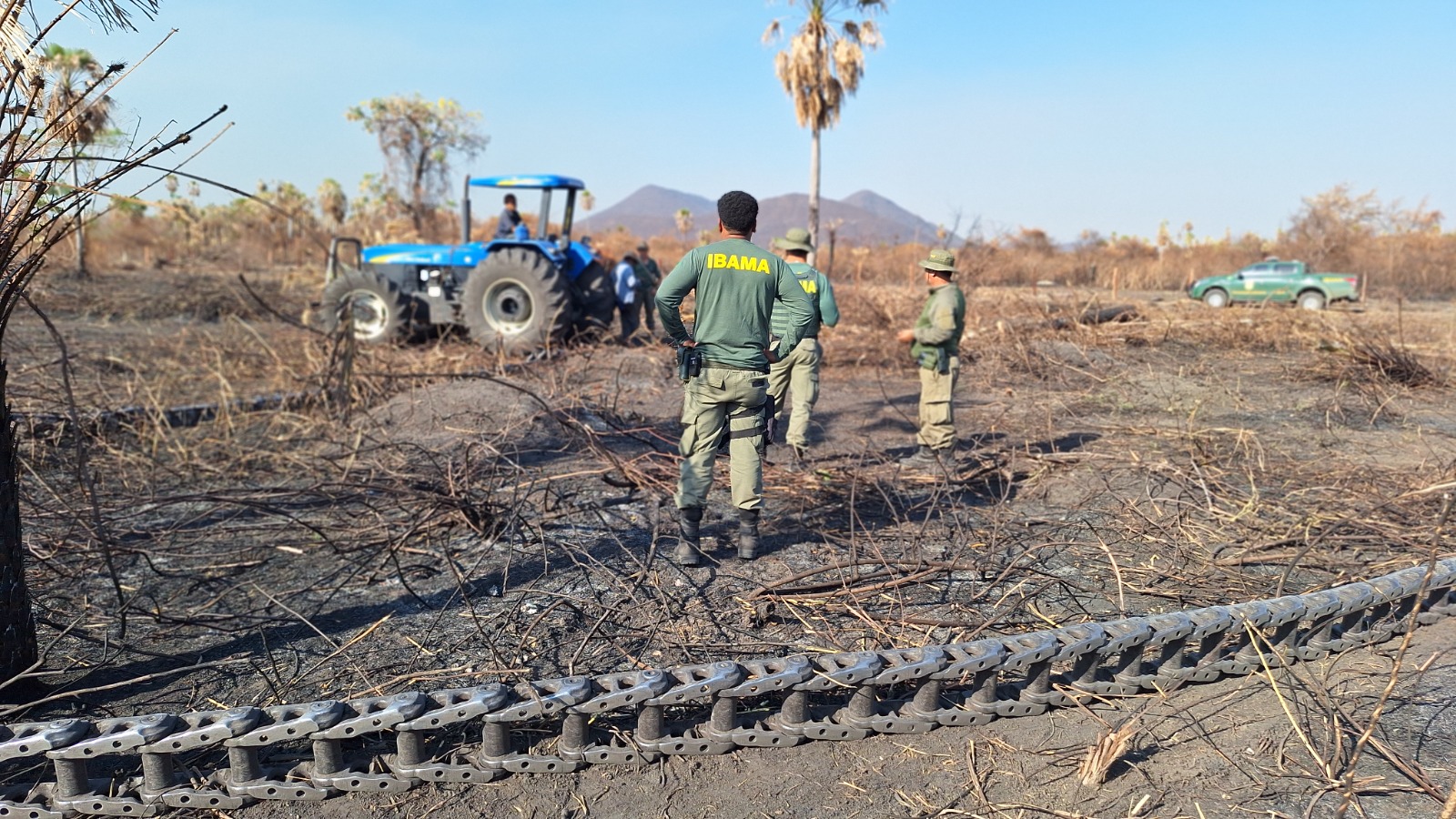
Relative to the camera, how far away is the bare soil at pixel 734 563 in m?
2.50

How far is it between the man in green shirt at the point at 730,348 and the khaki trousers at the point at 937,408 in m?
2.07

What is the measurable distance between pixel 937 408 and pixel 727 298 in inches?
97.3

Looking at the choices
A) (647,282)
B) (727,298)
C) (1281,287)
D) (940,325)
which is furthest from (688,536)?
(1281,287)

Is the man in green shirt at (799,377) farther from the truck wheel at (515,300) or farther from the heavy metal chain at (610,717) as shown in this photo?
the truck wheel at (515,300)

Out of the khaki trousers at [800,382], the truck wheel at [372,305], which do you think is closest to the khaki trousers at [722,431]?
the khaki trousers at [800,382]

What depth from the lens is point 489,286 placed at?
32.8ft

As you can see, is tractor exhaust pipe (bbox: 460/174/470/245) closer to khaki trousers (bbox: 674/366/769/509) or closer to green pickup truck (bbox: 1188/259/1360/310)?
khaki trousers (bbox: 674/366/769/509)

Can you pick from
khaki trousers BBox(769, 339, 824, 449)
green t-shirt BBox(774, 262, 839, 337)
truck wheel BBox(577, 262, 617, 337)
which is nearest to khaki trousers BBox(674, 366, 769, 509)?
green t-shirt BBox(774, 262, 839, 337)

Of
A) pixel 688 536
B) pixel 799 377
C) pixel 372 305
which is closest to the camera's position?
pixel 688 536

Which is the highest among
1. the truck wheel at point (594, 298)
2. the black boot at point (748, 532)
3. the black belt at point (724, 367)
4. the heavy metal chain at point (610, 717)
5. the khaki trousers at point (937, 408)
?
the truck wheel at point (594, 298)

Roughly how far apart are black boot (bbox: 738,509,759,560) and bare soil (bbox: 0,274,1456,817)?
0.49ft

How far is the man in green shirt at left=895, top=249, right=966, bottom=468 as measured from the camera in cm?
577

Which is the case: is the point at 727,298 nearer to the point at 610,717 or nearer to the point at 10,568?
the point at 610,717

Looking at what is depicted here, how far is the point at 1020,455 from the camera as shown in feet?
19.4
